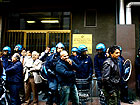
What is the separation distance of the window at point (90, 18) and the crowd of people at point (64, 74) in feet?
8.16

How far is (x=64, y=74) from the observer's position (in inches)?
176

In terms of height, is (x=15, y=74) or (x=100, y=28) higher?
(x=100, y=28)

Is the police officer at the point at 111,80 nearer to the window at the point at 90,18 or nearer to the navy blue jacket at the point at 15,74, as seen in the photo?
the navy blue jacket at the point at 15,74

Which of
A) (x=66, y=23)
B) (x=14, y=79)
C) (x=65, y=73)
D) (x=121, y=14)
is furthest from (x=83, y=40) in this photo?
(x=65, y=73)

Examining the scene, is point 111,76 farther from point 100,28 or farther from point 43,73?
point 100,28

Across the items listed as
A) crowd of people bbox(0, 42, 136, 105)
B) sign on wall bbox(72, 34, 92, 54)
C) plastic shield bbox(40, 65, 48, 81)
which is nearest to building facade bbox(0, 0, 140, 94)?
sign on wall bbox(72, 34, 92, 54)

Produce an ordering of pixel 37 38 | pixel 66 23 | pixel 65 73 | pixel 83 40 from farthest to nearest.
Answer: pixel 66 23, pixel 37 38, pixel 83 40, pixel 65 73

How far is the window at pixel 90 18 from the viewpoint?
8891mm

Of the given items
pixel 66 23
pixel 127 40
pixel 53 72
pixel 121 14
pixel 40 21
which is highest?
pixel 121 14

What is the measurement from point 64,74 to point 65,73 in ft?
0.13

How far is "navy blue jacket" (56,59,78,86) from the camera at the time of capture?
14.8 ft

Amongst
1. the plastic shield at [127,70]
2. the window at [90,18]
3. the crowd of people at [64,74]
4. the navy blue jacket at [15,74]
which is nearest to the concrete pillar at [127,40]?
the plastic shield at [127,70]

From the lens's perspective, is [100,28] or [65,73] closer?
[65,73]

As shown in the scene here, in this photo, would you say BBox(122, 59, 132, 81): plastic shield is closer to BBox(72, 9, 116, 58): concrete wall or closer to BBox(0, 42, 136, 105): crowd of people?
BBox(0, 42, 136, 105): crowd of people
